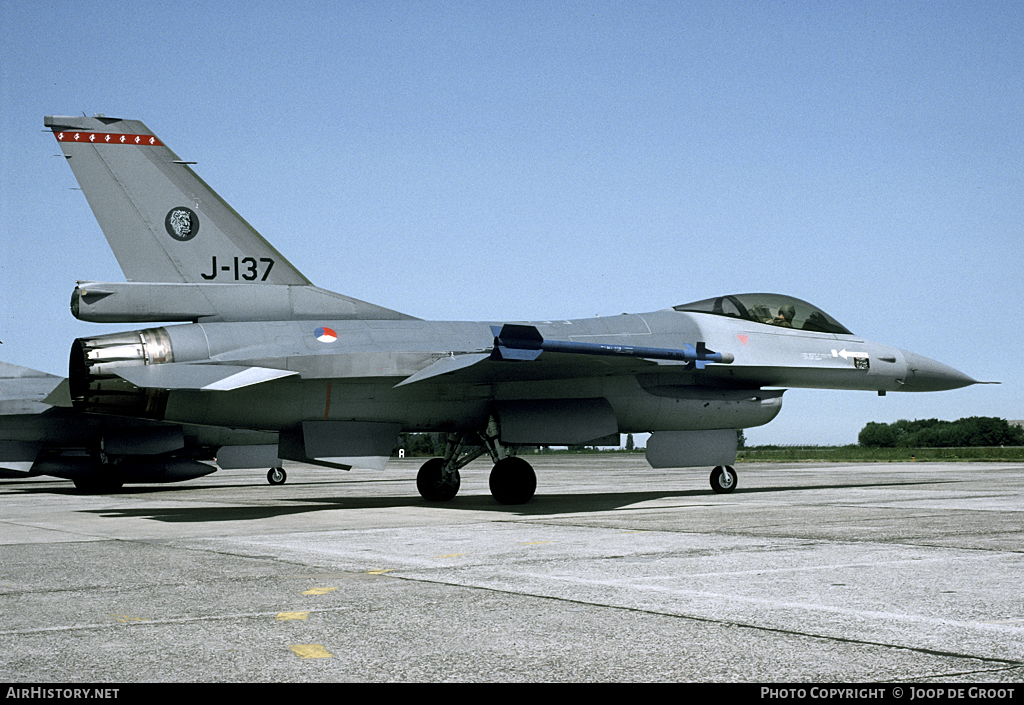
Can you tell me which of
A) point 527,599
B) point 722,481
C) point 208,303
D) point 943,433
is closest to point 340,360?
point 208,303

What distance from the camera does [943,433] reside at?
281 ft

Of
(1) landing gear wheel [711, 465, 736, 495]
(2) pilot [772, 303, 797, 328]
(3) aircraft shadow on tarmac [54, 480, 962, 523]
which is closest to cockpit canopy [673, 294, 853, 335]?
(2) pilot [772, 303, 797, 328]

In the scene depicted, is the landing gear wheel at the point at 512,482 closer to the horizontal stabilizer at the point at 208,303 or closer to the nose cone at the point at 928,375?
the horizontal stabilizer at the point at 208,303

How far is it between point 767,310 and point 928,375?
3.62 m

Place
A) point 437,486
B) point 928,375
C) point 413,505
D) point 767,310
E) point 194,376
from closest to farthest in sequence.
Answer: point 194,376 → point 413,505 → point 437,486 → point 767,310 → point 928,375

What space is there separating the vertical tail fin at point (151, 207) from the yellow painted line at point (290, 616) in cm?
889

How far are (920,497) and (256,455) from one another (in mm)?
14893

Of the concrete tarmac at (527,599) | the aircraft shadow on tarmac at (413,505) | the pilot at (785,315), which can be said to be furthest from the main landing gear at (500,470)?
the pilot at (785,315)

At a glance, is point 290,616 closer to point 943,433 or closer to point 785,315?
point 785,315

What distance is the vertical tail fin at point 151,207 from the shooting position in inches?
519

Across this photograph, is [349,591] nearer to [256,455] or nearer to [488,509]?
[488,509]

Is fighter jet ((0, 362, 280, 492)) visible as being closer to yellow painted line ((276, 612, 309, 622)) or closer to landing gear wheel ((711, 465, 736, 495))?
landing gear wheel ((711, 465, 736, 495))

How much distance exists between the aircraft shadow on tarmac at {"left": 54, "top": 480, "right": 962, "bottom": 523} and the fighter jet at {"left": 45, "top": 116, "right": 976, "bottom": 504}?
661mm
